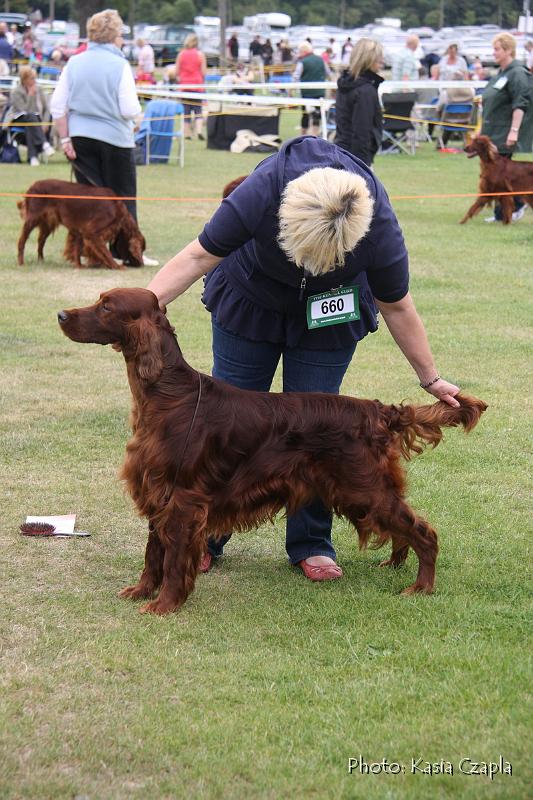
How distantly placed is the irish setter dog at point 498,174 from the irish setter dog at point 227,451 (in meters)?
9.38

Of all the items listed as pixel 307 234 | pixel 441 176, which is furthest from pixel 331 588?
pixel 441 176

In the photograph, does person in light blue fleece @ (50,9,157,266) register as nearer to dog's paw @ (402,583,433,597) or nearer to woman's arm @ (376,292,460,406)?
woman's arm @ (376,292,460,406)

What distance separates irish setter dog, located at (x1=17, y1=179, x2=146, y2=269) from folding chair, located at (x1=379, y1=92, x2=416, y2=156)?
10.9 m

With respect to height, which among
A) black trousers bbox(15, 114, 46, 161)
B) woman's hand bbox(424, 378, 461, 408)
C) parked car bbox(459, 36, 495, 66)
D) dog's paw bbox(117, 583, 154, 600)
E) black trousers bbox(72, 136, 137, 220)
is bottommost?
dog's paw bbox(117, 583, 154, 600)

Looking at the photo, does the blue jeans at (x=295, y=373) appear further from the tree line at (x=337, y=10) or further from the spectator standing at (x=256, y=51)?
the tree line at (x=337, y=10)

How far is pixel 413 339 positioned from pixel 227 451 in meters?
0.80

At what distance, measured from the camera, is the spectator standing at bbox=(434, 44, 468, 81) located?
25594 mm

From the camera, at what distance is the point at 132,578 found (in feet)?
13.1

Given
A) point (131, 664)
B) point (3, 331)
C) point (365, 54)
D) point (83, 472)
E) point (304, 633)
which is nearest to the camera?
point (131, 664)

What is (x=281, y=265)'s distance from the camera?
361 centimetres

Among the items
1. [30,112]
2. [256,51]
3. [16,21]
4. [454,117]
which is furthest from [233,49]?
[30,112]

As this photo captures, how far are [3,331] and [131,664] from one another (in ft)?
16.0

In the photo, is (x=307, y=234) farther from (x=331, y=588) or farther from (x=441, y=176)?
(x=441, y=176)

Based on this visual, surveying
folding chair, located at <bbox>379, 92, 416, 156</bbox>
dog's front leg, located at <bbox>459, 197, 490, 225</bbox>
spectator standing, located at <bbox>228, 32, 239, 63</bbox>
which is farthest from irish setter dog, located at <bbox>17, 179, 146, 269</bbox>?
spectator standing, located at <bbox>228, 32, 239, 63</bbox>
